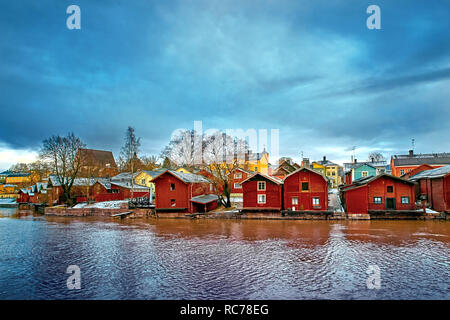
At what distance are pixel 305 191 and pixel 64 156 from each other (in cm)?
4543

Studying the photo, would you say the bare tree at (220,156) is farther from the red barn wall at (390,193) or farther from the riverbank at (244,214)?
the red barn wall at (390,193)

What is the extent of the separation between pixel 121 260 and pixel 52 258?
16.1 ft

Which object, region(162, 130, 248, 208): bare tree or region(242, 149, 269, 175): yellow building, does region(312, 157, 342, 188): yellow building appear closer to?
region(242, 149, 269, 175): yellow building

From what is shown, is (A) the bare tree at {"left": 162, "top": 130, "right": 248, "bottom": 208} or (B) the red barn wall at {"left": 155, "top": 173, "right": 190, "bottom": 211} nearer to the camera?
(B) the red barn wall at {"left": 155, "top": 173, "right": 190, "bottom": 211}

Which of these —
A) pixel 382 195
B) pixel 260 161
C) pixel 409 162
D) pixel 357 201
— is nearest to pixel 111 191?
pixel 260 161

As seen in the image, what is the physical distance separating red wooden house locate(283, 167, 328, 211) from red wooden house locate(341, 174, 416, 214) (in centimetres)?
330

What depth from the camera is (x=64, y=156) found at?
56.4 m

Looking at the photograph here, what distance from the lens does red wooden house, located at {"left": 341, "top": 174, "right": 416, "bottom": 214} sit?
35.8 metres

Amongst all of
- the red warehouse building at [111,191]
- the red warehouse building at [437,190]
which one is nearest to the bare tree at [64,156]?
the red warehouse building at [111,191]

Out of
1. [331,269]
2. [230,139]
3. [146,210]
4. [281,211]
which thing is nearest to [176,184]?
[146,210]

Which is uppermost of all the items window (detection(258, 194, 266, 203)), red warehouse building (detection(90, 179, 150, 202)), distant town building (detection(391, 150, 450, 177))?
distant town building (detection(391, 150, 450, 177))

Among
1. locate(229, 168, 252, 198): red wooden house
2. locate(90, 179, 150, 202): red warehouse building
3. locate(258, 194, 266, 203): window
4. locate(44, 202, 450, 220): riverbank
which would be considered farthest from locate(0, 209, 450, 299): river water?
locate(90, 179, 150, 202): red warehouse building

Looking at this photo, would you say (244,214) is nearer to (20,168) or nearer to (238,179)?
(238,179)
